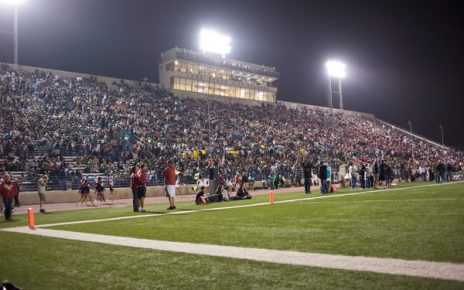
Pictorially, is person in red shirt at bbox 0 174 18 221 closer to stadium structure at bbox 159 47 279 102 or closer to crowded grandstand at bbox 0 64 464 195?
crowded grandstand at bbox 0 64 464 195

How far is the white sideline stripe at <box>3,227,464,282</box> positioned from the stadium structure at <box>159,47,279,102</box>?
42.9 metres

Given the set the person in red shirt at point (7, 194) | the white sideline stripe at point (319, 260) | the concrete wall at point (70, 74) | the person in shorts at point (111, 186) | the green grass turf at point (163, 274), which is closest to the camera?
the green grass turf at point (163, 274)

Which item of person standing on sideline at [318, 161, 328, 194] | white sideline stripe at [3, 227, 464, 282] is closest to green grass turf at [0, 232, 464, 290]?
white sideline stripe at [3, 227, 464, 282]

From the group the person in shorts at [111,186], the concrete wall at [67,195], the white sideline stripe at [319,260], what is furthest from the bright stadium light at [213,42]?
the white sideline stripe at [319,260]


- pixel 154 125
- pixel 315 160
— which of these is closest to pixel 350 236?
pixel 154 125

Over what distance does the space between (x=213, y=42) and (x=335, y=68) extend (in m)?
21.7

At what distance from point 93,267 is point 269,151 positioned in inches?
1335

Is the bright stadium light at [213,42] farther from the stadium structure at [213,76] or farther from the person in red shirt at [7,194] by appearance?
the person in red shirt at [7,194]

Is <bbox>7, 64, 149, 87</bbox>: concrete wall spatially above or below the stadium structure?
below

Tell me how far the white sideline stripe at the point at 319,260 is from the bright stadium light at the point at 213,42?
1998 inches

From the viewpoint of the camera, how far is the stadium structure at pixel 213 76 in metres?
53.6

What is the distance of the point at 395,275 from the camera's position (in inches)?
179

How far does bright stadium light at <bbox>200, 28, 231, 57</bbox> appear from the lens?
56594 millimetres

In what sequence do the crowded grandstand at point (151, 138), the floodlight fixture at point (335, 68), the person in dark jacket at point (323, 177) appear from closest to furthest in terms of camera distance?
the person in dark jacket at point (323, 177)
the crowded grandstand at point (151, 138)
the floodlight fixture at point (335, 68)
